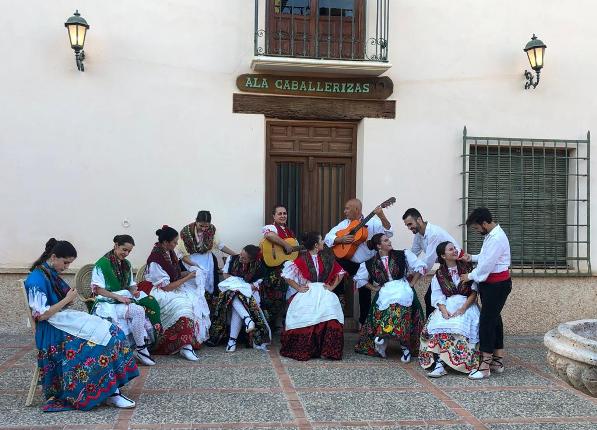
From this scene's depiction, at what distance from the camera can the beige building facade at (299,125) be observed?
7.09 m

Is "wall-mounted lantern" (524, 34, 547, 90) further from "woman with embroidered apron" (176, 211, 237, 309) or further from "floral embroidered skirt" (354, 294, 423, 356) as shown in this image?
"woman with embroidered apron" (176, 211, 237, 309)

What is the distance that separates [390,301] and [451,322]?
717 mm

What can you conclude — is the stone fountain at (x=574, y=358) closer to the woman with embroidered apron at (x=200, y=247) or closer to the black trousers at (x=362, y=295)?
the black trousers at (x=362, y=295)

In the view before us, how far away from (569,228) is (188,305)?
489 centimetres

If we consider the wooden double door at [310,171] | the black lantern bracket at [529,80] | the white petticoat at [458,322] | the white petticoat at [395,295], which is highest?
the black lantern bracket at [529,80]

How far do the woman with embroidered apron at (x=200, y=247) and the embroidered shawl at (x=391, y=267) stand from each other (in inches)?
70.5

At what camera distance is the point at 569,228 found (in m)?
7.88

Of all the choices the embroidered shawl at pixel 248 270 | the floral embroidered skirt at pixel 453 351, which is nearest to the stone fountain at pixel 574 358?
the floral embroidered skirt at pixel 453 351

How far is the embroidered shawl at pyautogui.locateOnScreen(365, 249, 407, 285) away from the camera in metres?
6.38

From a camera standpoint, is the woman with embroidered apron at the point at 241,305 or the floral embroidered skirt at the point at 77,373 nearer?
the floral embroidered skirt at the point at 77,373

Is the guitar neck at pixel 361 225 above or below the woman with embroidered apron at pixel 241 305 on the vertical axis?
above

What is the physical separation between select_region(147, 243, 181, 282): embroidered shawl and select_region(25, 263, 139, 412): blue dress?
1768mm

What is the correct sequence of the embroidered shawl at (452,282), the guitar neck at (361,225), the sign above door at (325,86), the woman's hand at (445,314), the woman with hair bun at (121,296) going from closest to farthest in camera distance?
the woman with hair bun at (121,296) < the woman's hand at (445,314) < the embroidered shawl at (452,282) < the guitar neck at (361,225) < the sign above door at (325,86)

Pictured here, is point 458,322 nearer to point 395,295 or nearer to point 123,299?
point 395,295
